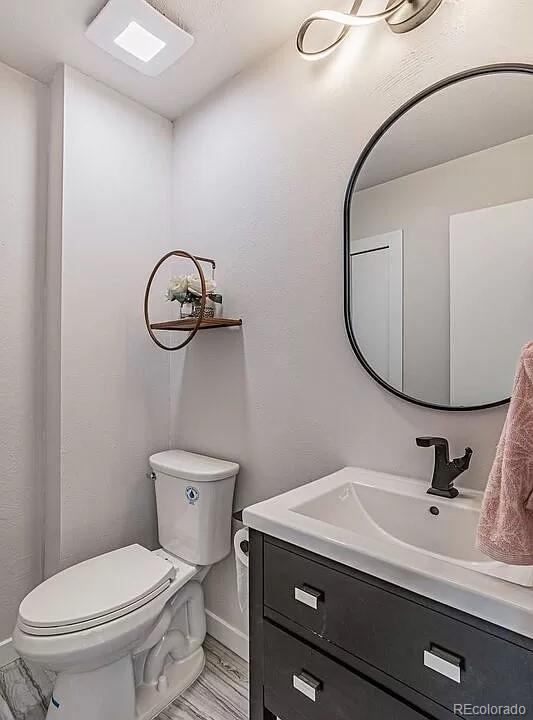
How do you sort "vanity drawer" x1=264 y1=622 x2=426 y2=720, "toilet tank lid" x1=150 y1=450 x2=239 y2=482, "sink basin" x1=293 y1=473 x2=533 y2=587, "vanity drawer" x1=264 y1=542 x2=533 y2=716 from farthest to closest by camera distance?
"toilet tank lid" x1=150 y1=450 x2=239 y2=482 → "sink basin" x1=293 y1=473 x2=533 y2=587 → "vanity drawer" x1=264 y1=622 x2=426 y2=720 → "vanity drawer" x1=264 y1=542 x2=533 y2=716

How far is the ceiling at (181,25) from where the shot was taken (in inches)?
56.3

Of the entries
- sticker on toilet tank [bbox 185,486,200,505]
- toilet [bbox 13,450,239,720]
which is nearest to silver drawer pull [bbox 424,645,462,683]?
toilet [bbox 13,450,239,720]

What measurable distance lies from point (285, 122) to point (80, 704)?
6.75 ft

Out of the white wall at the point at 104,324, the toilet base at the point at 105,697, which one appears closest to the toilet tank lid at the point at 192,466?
the white wall at the point at 104,324

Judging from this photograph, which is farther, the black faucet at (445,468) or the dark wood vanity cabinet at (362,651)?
the black faucet at (445,468)

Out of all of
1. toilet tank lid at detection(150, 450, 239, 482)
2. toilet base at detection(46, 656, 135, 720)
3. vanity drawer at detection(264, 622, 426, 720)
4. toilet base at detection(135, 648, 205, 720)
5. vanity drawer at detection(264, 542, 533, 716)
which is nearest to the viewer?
vanity drawer at detection(264, 542, 533, 716)

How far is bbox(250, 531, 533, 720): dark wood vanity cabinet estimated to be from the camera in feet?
2.18

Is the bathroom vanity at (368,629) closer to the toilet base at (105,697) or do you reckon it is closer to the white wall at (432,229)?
the white wall at (432,229)

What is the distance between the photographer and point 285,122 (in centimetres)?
157

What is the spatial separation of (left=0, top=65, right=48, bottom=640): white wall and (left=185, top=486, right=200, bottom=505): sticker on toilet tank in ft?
2.14

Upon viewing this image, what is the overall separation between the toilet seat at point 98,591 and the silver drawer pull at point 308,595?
26.1 inches

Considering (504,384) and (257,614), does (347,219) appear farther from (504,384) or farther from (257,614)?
(257,614)

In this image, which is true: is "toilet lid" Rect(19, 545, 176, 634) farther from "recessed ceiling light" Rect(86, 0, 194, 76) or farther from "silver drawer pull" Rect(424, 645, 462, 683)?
"recessed ceiling light" Rect(86, 0, 194, 76)

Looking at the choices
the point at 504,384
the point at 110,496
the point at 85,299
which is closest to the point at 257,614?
the point at 504,384
